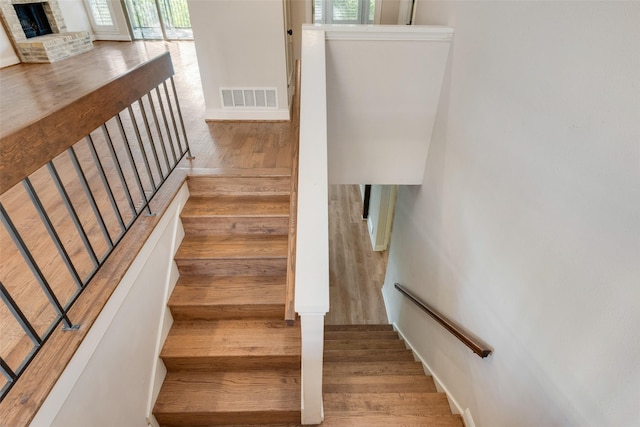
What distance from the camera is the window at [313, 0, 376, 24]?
5.07m

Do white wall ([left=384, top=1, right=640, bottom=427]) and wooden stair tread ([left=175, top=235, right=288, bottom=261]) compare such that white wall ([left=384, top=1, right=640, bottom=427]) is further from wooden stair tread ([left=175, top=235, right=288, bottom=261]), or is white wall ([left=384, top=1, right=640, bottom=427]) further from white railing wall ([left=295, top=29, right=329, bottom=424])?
wooden stair tread ([left=175, top=235, right=288, bottom=261])

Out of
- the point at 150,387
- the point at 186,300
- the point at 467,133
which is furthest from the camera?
the point at 186,300

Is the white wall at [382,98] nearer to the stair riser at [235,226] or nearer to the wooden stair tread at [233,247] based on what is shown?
the stair riser at [235,226]

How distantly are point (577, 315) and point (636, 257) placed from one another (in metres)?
0.32

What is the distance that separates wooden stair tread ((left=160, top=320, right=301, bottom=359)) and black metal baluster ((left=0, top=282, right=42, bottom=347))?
33.9 inches

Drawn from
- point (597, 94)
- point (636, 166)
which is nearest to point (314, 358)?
point (636, 166)

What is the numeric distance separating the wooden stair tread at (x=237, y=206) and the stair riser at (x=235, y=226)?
4 cm

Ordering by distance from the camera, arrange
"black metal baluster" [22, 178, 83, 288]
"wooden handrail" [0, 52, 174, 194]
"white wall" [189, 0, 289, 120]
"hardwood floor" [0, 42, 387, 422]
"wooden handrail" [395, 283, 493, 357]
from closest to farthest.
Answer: "wooden handrail" [0, 52, 174, 194]
"black metal baluster" [22, 178, 83, 288]
"hardwood floor" [0, 42, 387, 422]
"wooden handrail" [395, 283, 493, 357]
"white wall" [189, 0, 289, 120]

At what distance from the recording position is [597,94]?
1.16m

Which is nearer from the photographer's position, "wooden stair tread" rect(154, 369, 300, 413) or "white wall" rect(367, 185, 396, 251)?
"wooden stair tread" rect(154, 369, 300, 413)

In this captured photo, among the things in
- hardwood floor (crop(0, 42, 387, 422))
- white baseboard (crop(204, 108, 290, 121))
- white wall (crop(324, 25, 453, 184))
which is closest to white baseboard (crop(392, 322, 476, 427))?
white wall (crop(324, 25, 453, 184))

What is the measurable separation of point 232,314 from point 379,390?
111 centimetres

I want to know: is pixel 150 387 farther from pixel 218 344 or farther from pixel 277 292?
pixel 277 292

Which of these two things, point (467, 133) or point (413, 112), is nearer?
point (467, 133)
